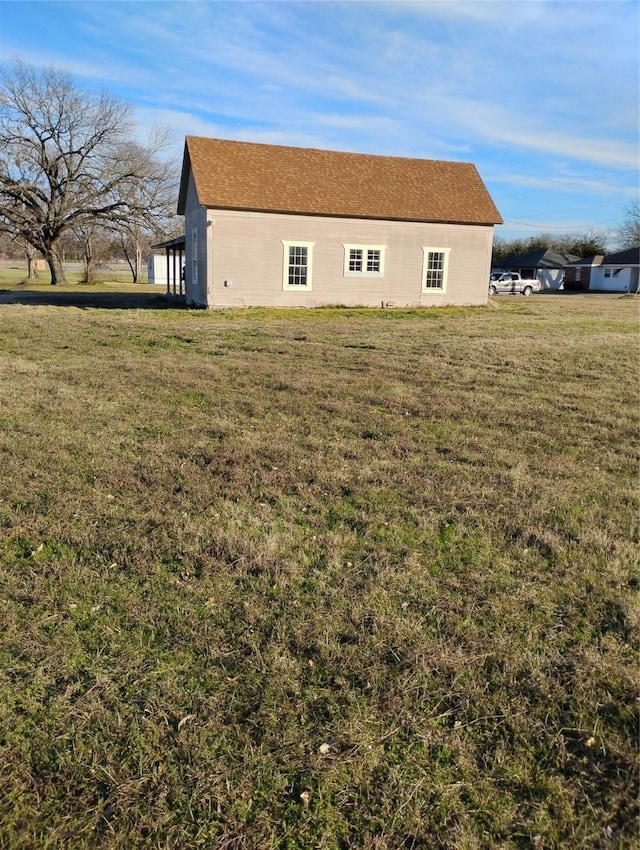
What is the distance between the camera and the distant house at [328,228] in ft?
71.7

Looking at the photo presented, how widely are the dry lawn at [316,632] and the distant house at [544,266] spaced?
52.9 metres

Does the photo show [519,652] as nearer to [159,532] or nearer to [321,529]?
[321,529]

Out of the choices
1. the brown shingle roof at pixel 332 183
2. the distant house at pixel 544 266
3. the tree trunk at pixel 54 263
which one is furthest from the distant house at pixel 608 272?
the tree trunk at pixel 54 263

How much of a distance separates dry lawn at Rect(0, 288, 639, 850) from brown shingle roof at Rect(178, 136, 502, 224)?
17467 mm

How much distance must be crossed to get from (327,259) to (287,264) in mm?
1638

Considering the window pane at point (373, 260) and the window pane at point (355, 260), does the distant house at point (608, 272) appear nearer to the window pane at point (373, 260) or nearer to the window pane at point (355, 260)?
the window pane at point (373, 260)

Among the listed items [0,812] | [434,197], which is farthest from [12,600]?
[434,197]

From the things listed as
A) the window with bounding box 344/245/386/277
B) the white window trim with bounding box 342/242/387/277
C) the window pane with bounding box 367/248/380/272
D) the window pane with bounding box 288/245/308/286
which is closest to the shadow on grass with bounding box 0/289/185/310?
the window pane with bounding box 288/245/308/286

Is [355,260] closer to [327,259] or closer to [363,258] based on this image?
[363,258]

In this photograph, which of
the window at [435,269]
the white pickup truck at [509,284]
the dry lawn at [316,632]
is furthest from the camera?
the white pickup truck at [509,284]

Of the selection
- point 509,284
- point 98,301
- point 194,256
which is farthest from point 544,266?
point 98,301

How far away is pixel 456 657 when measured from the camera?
106 inches

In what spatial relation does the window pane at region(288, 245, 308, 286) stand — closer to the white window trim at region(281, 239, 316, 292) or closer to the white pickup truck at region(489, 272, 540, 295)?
the white window trim at region(281, 239, 316, 292)

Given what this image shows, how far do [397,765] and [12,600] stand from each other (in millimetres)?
2092
